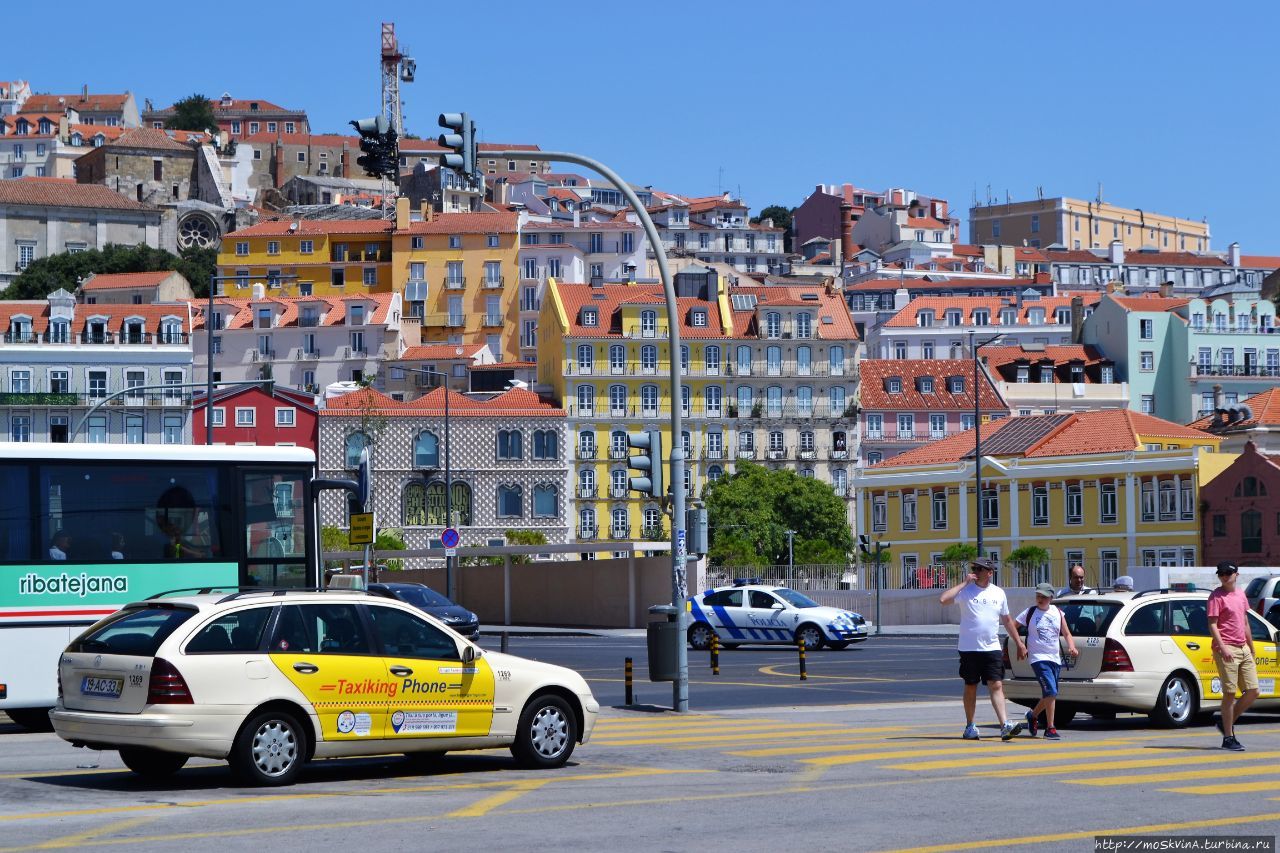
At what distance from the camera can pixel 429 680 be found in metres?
15.5

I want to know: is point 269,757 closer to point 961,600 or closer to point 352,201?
point 961,600

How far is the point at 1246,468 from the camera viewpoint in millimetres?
72312

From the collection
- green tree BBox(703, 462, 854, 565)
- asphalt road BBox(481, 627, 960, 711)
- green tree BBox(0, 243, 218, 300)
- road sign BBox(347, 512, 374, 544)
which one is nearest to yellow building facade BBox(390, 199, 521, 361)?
green tree BBox(0, 243, 218, 300)

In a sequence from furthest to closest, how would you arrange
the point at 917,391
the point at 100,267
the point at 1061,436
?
1. the point at 100,267
2. the point at 917,391
3. the point at 1061,436

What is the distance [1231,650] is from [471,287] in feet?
401

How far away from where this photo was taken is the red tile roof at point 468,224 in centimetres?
13738

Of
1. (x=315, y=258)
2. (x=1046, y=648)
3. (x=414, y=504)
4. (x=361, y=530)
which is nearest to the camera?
(x=1046, y=648)

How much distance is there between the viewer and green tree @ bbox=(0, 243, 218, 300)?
154 metres

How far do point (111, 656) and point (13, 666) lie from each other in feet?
22.1

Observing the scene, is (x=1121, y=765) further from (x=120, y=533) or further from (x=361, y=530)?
(x=361, y=530)

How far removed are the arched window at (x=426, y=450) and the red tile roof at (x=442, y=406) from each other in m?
1.24

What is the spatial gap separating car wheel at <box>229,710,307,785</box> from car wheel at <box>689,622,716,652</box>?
29.8 metres

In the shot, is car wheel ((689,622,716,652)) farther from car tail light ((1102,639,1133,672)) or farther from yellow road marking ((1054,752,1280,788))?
yellow road marking ((1054,752,1280,788))

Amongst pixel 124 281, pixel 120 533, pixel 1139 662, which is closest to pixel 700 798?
pixel 1139 662
